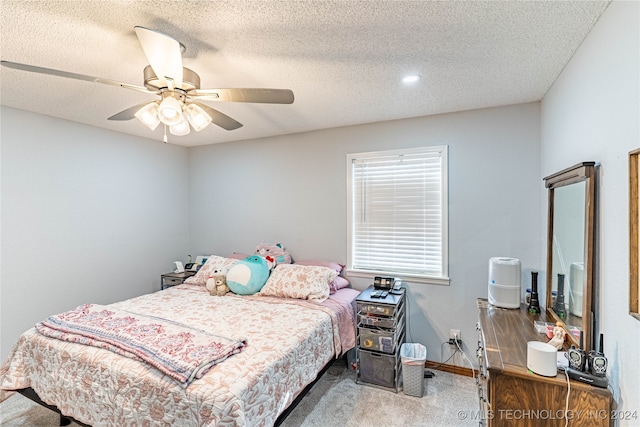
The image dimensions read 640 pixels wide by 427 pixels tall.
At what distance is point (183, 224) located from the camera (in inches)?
169

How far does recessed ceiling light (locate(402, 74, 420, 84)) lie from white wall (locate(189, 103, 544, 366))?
865 mm

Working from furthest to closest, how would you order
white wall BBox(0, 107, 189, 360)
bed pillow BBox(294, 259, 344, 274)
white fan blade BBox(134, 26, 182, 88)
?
bed pillow BBox(294, 259, 344, 274)
white wall BBox(0, 107, 189, 360)
white fan blade BBox(134, 26, 182, 88)

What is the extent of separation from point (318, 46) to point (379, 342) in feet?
7.62

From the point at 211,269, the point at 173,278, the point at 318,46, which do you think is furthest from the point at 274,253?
the point at 318,46

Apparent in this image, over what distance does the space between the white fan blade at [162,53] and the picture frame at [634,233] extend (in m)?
1.95

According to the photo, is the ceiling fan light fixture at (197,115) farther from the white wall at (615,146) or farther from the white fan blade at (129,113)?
the white wall at (615,146)

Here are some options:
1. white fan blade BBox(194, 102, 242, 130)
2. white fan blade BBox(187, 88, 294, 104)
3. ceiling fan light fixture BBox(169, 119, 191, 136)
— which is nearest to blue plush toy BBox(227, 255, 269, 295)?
white fan blade BBox(194, 102, 242, 130)

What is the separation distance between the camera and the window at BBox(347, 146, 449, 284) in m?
2.92

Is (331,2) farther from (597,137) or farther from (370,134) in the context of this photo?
(370,134)

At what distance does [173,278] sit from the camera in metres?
3.70

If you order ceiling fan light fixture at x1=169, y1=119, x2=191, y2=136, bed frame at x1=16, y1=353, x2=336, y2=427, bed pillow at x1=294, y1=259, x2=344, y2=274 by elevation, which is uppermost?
ceiling fan light fixture at x1=169, y1=119, x2=191, y2=136

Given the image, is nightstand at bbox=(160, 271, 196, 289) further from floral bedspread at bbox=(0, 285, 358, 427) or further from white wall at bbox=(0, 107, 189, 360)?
floral bedspread at bbox=(0, 285, 358, 427)

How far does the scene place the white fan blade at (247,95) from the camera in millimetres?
1651

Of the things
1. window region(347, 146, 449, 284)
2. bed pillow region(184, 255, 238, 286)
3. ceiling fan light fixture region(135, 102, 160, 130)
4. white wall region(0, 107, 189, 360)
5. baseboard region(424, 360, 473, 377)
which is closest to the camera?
ceiling fan light fixture region(135, 102, 160, 130)
